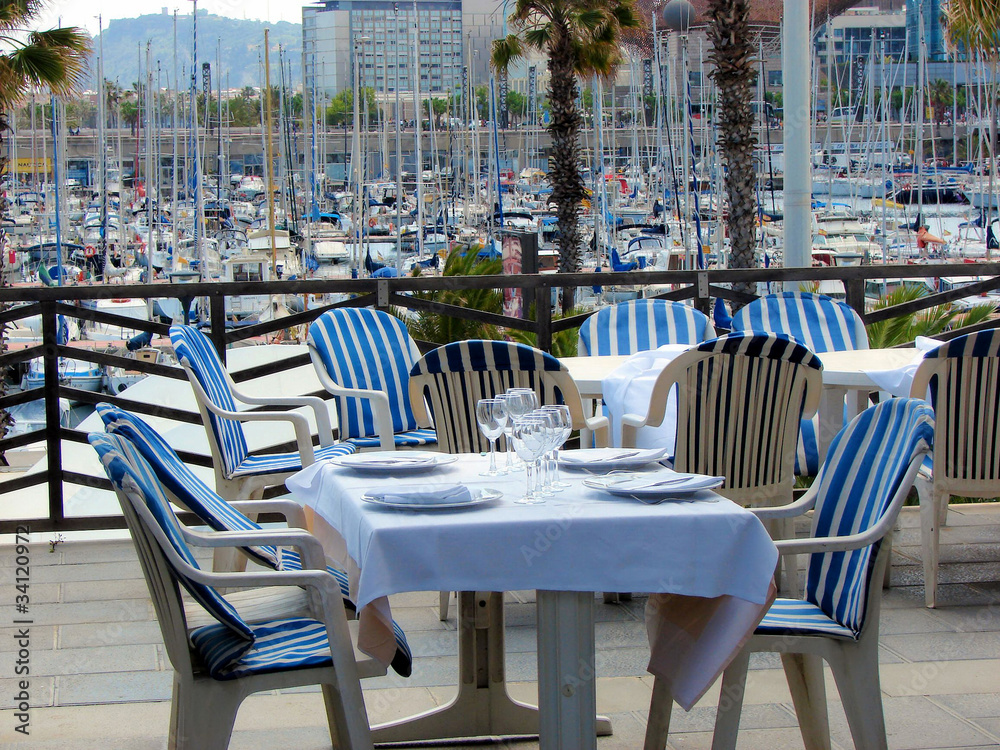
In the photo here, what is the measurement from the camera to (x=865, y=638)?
2.38 metres

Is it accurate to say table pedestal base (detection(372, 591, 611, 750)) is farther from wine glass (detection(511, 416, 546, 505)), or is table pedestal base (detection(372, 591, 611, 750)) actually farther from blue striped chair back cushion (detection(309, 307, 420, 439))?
blue striped chair back cushion (detection(309, 307, 420, 439))

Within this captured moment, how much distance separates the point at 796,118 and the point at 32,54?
344 inches

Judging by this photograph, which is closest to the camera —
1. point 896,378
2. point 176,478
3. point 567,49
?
point 176,478

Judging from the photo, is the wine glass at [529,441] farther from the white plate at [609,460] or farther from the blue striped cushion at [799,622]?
the blue striped cushion at [799,622]

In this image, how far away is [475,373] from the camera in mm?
3791


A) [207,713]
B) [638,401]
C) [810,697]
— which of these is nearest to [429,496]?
[207,713]

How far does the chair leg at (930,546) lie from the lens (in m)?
4.05

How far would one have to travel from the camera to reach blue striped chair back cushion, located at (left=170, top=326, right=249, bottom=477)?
13.7 ft

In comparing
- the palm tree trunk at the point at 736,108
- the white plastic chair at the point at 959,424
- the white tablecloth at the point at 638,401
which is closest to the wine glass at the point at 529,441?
the white tablecloth at the point at 638,401

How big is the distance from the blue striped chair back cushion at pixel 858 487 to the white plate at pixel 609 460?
0.44m

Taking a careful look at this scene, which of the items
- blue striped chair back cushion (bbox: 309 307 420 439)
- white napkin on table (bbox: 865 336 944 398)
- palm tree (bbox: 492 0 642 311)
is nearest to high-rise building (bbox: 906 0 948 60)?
palm tree (bbox: 492 0 642 311)

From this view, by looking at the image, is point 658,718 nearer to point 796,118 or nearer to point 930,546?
point 930,546

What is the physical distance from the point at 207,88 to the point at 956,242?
2020 cm

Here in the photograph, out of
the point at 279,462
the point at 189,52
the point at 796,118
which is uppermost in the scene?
the point at 189,52
